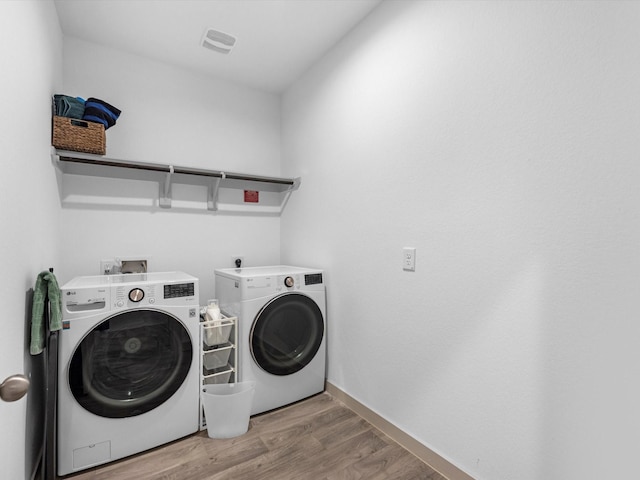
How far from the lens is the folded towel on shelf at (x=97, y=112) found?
187 cm

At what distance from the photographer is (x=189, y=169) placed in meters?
2.22

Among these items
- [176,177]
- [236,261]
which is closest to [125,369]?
[236,261]

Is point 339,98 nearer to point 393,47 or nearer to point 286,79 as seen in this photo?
point 393,47

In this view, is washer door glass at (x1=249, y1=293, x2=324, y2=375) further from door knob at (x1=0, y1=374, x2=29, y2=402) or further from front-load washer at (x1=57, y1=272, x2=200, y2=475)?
door knob at (x1=0, y1=374, x2=29, y2=402)

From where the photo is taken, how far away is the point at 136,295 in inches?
63.1

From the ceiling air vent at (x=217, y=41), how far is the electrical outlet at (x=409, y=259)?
70.0 inches

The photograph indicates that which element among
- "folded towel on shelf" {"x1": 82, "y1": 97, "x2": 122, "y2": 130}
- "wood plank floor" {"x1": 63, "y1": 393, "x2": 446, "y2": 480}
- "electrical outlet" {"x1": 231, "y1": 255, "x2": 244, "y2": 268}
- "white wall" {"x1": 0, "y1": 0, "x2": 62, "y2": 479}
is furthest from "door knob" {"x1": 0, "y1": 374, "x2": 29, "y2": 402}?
"electrical outlet" {"x1": 231, "y1": 255, "x2": 244, "y2": 268}

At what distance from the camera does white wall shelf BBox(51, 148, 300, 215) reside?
1939 mm

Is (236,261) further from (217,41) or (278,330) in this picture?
(217,41)

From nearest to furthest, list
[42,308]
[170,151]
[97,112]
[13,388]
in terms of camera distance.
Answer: [13,388]
[42,308]
[97,112]
[170,151]

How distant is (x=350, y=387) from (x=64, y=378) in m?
1.52

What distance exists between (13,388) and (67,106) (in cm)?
169

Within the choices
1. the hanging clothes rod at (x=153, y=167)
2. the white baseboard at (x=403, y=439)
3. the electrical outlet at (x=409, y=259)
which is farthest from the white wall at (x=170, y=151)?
the electrical outlet at (x=409, y=259)

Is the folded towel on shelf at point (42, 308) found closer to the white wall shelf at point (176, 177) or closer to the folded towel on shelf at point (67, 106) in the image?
the white wall shelf at point (176, 177)
